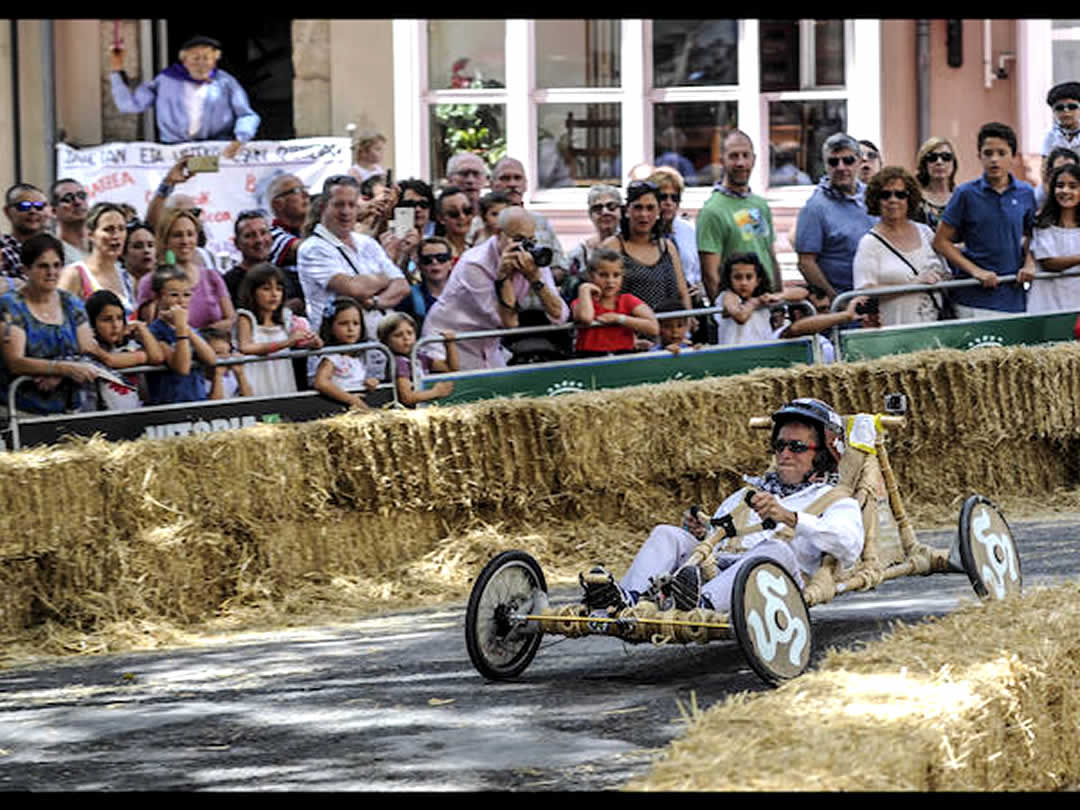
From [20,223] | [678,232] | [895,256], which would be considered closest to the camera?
[20,223]

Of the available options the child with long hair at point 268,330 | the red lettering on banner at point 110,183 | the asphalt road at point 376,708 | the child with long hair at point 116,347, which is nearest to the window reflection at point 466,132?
the red lettering on banner at point 110,183

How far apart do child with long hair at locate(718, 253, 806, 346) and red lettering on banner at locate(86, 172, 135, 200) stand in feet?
18.5

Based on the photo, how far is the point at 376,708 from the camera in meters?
8.47

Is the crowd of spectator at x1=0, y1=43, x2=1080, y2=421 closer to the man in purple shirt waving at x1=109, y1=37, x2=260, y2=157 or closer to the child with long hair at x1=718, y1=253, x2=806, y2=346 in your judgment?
the child with long hair at x1=718, y1=253, x2=806, y2=346

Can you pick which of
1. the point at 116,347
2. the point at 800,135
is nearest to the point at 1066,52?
the point at 800,135

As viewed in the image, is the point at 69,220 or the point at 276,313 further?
the point at 69,220

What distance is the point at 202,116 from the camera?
1720cm

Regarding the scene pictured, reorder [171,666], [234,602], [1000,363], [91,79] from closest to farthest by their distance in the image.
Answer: [171,666], [234,602], [1000,363], [91,79]

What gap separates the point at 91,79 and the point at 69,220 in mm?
5865

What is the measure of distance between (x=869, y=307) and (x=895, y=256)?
0.36m

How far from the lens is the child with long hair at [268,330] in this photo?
12.1 m

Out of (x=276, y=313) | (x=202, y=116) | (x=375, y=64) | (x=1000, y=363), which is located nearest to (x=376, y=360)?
(x=276, y=313)

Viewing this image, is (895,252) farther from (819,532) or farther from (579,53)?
(579,53)

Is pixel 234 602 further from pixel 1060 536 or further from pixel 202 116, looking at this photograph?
pixel 202 116
